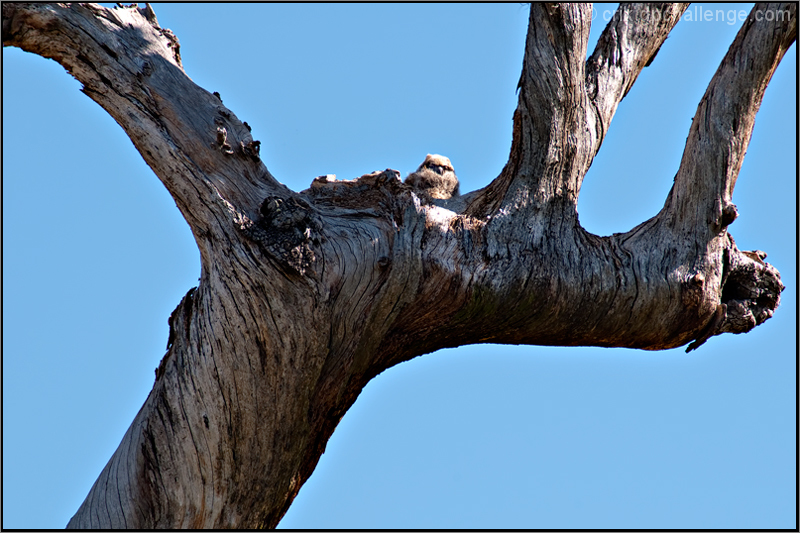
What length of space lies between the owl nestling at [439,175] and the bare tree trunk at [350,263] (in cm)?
152

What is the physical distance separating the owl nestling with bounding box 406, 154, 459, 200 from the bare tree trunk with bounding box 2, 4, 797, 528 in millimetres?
1517

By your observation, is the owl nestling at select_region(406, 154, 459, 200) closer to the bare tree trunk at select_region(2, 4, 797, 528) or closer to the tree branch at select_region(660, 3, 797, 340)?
the bare tree trunk at select_region(2, 4, 797, 528)

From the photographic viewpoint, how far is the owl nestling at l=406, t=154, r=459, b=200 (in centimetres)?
599

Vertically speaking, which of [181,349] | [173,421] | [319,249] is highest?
[319,249]

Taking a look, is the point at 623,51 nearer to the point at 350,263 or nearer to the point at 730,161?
the point at 730,161

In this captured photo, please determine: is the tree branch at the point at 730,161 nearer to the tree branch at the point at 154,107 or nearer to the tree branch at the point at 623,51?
the tree branch at the point at 623,51

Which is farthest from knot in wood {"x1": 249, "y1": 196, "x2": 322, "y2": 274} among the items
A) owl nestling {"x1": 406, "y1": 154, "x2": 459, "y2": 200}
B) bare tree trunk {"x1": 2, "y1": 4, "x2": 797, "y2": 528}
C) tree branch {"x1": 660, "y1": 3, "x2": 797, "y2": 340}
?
owl nestling {"x1": 406, "y1": 154, "x2": 459, "y2": 200}

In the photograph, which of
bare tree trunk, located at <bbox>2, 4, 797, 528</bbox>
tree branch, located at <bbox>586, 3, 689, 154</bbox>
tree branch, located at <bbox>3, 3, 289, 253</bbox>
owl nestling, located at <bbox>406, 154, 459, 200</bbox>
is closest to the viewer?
bare tree trunk, located at <bbox>2, 4, 797, 528</bbox>

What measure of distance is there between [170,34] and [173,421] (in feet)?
6.28

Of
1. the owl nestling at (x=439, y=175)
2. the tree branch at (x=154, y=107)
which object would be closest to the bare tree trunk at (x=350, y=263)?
the tree branch at (x=154, y=107)

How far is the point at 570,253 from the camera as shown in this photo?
418 cm

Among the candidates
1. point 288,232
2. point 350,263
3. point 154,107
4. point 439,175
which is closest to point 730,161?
point 350,263

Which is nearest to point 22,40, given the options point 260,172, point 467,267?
point 260,172

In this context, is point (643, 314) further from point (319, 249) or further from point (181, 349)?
point (181, 349)
